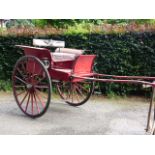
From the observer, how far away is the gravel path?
15.8 feet

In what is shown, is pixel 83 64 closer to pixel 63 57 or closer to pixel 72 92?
pixel 63 57

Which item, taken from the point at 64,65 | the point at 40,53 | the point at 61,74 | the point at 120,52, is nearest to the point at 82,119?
the point at 61,74

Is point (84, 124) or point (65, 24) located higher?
point (65, 24)

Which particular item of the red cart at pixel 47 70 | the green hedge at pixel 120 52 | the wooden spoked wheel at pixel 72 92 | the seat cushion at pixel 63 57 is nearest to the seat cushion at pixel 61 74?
the red cart at pixel 47 70

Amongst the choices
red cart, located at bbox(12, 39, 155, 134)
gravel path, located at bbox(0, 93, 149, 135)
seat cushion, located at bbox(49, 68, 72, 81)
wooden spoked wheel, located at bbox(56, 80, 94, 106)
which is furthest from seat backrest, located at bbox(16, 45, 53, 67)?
wooden spoked wheel, located at bbox(56, 80, 94, 106)

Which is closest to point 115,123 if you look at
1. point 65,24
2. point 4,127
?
point 4,127

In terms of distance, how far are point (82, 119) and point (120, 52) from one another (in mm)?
2146

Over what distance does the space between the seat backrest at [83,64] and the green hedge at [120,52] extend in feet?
4.93

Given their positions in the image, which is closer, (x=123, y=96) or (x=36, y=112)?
(x=36, y=112)

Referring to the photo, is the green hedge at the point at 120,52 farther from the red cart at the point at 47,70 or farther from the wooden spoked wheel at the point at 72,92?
the red cart at the point at 47,70

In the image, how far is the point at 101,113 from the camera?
18.9ft

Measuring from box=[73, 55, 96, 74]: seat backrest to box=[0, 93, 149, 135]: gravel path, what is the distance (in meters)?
0.82

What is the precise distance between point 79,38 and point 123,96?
5.37 ft

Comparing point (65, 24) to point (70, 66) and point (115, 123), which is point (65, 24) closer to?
point (70, 66)
